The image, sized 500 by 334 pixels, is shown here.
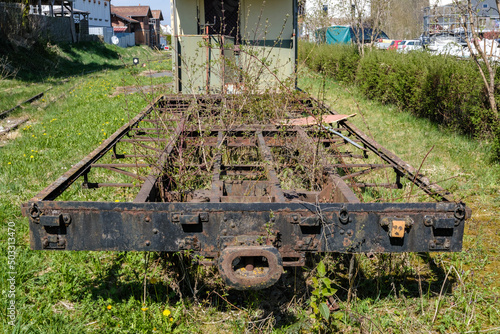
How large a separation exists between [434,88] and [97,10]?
172 feet

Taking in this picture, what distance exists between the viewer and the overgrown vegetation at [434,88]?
6773mm

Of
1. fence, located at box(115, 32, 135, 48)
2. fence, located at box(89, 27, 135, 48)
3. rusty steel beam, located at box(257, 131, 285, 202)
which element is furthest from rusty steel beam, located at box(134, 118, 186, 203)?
fence, located at box(115, 32, 135, 48)

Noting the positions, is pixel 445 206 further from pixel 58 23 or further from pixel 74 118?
pixel 58 23

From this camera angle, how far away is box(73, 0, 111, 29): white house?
48.9 metres

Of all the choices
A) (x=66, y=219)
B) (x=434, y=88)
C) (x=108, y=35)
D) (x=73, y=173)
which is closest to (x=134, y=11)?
(x=108, y=35)

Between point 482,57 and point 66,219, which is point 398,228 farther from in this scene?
point 482,57

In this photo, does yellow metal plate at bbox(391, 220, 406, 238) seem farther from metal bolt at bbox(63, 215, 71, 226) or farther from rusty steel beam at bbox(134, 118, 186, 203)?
metal bolt at bbox(63, 215, 71, 226)

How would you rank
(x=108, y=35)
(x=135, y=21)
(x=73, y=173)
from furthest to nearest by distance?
(x=135, y=21)
(x=108, y=35)
(x=73, y=173)

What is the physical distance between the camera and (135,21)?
64562mm

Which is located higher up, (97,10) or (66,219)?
(97,10)

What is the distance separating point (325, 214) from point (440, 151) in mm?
5084

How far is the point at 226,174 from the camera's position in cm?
406

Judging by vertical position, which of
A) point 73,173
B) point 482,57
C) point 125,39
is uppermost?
point 125,39

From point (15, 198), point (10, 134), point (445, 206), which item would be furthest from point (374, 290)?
point (10, 134)
